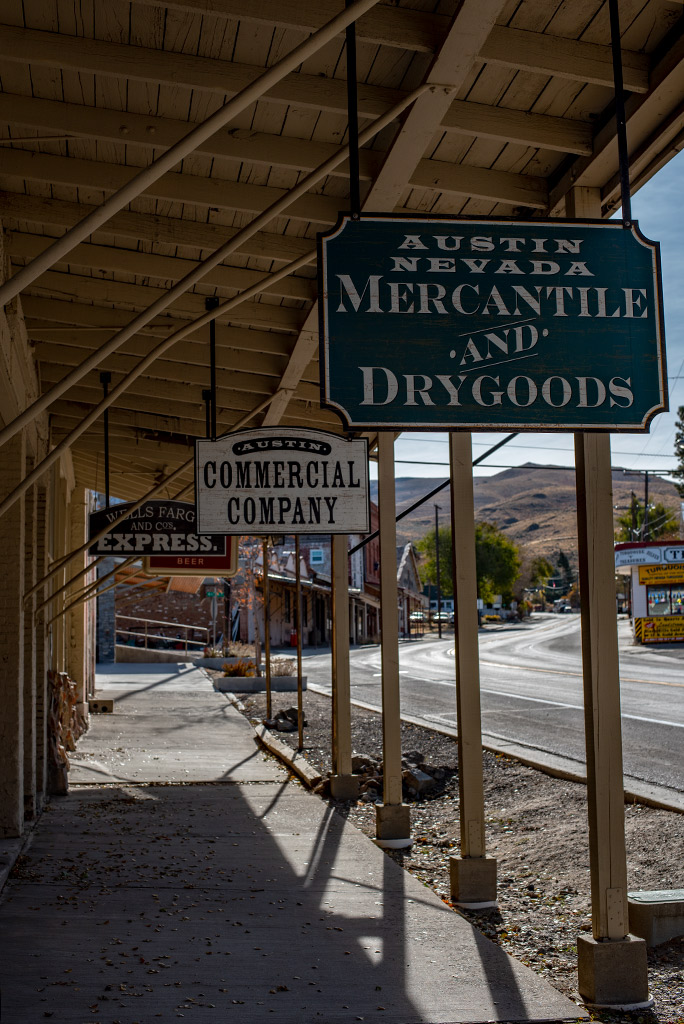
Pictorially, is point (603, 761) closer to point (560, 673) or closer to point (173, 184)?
point (173, 184)

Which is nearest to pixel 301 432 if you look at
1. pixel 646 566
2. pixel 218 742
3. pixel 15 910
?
pixel 15 910

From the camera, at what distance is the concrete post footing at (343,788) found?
9594mm

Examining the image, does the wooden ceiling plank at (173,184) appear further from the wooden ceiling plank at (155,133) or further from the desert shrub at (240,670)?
the desert shrub at (240,670)

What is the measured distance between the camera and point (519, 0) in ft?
12.9

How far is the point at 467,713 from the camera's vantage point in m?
6.10

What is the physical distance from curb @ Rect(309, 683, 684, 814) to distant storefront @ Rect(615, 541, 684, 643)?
27.1 m

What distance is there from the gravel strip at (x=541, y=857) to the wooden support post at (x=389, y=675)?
0.86ft

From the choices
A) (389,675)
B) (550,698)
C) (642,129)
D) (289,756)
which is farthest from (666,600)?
(642,129)

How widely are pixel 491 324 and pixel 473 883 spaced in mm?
4011

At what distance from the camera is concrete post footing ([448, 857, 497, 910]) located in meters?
6.05

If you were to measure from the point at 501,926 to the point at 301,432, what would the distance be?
11.0 feet

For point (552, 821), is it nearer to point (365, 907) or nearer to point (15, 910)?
point (365, 907)

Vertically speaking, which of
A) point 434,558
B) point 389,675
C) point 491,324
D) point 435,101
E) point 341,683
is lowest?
point 341,683

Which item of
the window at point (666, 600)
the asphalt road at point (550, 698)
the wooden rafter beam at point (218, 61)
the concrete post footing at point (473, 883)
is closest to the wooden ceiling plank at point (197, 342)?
the wooden rafter beam at point (218, 61)
